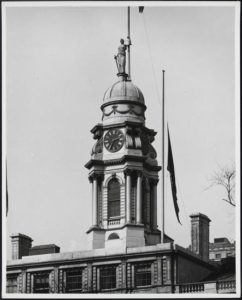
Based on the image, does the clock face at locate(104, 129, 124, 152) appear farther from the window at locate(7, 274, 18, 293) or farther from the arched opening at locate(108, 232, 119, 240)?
the window at locate(7, 274, 18, 293)

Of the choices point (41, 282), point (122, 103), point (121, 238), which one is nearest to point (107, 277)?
point (41, 282)

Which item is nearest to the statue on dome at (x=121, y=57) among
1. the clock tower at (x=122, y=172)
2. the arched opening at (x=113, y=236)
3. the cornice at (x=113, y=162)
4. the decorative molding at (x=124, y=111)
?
the clock tower at (x=122, y=172)

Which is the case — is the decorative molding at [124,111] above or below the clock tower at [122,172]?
above

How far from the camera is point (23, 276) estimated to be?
73062mm

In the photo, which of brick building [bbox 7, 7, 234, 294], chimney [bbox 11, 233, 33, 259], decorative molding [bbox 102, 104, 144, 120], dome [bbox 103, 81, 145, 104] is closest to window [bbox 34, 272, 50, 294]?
brick building [bbox 7, 7, 234, 294]

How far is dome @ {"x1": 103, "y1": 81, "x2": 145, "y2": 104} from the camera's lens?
79.5 m

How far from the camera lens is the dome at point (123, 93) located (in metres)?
79.5

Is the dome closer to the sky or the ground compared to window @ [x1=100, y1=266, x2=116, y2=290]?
closer to the sky

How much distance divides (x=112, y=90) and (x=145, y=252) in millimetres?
13872

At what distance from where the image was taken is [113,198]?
258 feet

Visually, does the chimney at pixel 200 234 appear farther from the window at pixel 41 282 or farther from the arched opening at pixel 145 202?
the window at pixel 41 282

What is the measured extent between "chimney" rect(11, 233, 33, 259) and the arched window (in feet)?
19.4

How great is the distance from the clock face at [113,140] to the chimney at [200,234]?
721 cm

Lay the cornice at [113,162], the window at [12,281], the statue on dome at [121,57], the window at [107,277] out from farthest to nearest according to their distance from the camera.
→ the cornice at [113,162] < the statue on dome at [121,57] < the window at [12,281] < the window at [107,277]
